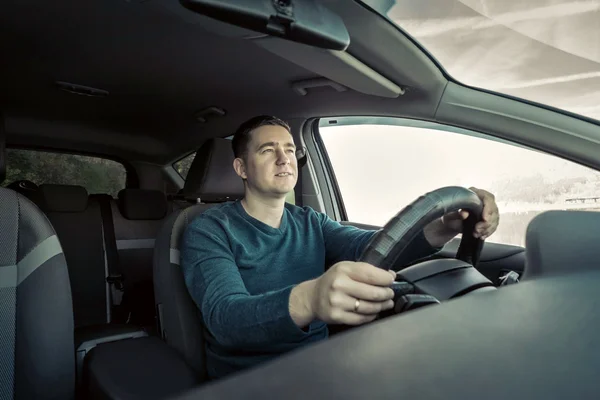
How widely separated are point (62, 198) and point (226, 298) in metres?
2.21

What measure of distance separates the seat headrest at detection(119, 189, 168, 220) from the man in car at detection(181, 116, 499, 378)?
1560mm

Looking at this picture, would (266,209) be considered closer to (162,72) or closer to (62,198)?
(162,72)

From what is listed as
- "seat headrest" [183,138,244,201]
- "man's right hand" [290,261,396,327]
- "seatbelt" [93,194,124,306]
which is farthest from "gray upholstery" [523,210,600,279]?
"seatbelt" [93,194,124,306]

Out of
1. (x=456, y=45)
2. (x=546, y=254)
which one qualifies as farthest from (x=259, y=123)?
(x=546, y=254)

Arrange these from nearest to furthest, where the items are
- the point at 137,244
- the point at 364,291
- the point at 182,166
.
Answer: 1. the point at 364,291
2. the point at 137,244
3. the point at 182,166

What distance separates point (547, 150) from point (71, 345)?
1581mm

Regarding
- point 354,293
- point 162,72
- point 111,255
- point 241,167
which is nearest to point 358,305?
point 354,293

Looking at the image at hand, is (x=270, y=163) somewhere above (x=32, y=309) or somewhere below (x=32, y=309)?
above

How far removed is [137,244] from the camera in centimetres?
307

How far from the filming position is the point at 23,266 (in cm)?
115

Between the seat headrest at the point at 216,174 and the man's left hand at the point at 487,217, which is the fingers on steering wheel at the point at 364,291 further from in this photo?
the seat headrest at the point at 216,174

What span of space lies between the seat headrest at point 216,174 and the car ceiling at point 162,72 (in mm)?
452

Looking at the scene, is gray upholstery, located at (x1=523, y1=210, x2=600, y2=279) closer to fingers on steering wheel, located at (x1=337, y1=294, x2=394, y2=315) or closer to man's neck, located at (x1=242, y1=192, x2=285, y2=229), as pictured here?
fingers on steering wheel, located at (x1=337, y1=294, x2=394, y2=315)

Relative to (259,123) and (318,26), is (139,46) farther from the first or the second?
(318,26)
